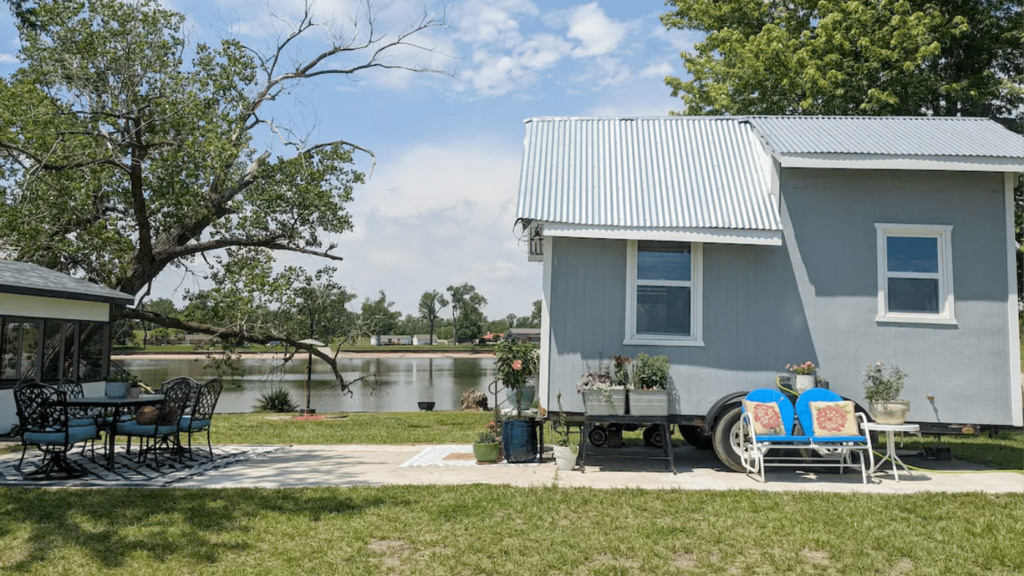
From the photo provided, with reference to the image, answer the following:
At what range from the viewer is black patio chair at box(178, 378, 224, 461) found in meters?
8.77

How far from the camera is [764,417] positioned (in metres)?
7.53

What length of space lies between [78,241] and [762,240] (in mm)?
15975

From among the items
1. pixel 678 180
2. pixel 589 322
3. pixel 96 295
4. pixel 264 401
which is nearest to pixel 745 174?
pixel 678 180

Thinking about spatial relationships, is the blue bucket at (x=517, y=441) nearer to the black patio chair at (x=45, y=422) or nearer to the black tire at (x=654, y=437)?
the black tire at (x=654, y=437)

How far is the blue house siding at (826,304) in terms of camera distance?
8.20 m

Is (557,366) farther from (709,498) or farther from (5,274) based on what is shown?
(5,274)

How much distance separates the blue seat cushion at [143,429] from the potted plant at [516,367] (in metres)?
3.73

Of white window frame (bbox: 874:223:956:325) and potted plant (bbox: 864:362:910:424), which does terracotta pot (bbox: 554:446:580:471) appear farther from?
white window frame (bbox: 874:223:956:325)

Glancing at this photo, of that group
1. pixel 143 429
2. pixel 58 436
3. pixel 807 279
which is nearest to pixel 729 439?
pixel 807 279

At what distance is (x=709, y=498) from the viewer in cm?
661

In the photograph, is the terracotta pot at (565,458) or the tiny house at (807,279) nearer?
the terracotta pot at (565,458)

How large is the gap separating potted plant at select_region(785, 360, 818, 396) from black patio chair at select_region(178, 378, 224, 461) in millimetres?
6480

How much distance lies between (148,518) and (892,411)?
695 cm

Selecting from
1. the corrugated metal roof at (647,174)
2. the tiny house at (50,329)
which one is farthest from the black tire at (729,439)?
the tiny house at (50,329)
